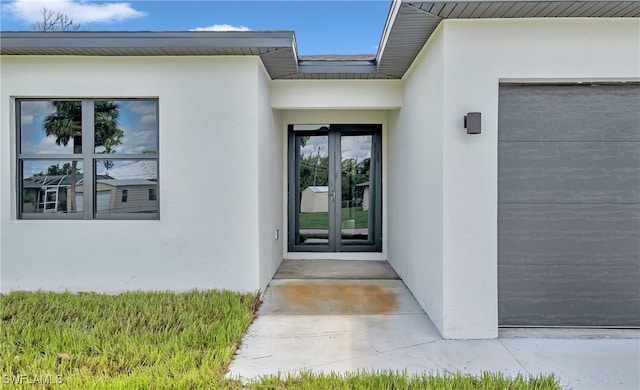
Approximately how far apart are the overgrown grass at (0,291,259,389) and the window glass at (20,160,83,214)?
3.83ft

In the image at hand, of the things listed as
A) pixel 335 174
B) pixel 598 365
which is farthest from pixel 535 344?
pixel 335 174

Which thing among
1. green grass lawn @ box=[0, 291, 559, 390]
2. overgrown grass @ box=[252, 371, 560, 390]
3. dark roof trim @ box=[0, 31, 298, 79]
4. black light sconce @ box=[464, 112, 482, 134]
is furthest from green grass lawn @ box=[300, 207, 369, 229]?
overgrown grass @ box=[252, 371, 560, 390]

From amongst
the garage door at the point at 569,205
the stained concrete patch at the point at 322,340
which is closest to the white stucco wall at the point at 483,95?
the garage door at the point at 569,205

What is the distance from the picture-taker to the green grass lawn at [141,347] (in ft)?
9.77

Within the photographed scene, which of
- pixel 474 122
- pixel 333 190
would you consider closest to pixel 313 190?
pixel 333 190

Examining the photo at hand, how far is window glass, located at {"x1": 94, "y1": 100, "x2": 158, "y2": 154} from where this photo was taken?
5.43 metres

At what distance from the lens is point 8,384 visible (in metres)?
2.92

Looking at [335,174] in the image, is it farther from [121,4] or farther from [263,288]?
[121,4]

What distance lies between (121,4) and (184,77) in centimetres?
462

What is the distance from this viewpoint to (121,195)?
17.9 feet

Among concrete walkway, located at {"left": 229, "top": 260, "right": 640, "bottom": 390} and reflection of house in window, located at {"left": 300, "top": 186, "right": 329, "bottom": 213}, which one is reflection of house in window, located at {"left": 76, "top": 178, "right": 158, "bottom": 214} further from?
reflection of house in window, located at {"left": 300, "top": 186, "right": 329, "bottom": 213}

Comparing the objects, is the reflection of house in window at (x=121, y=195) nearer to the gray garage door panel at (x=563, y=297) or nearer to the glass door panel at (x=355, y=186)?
the glass door panel at (x=355, y=186)

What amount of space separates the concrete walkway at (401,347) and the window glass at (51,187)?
3066 mm

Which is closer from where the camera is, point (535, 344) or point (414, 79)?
point (535, 344)
